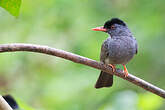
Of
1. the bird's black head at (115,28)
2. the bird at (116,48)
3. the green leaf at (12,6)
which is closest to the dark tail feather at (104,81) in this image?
the bird at (116,48)

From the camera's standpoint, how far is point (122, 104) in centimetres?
318

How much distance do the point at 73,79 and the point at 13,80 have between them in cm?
132

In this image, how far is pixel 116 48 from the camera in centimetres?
397

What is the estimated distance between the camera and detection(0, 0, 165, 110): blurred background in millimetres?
5652

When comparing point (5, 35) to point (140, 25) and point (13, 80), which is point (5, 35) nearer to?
point (13, 80)

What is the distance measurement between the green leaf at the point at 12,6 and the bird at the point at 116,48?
2.18 m

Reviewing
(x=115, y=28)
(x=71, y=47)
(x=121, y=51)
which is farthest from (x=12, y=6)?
(x=71, y=47)

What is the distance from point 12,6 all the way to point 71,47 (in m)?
4.21

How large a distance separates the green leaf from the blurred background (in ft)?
11.9

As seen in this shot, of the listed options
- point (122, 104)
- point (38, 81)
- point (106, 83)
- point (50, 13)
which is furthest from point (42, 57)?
point (122, 104)

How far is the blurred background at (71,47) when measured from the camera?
565cm

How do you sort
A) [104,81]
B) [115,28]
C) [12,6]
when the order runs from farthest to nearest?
[115,28], [104,81], [12,6]

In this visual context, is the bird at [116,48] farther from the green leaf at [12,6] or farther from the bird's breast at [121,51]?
the green leaf at [12,6]

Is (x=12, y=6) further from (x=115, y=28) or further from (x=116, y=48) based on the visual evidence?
(x=115, y=28)
